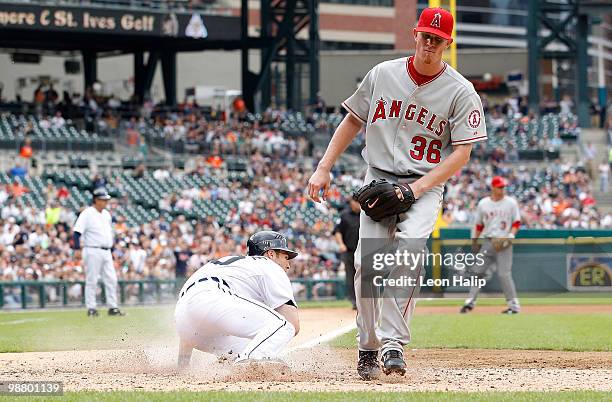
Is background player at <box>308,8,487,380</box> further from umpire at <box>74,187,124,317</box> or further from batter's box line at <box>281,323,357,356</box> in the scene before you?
umpire at <box>74,187,124,317</box>

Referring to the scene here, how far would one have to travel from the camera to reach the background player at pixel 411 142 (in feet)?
22.3

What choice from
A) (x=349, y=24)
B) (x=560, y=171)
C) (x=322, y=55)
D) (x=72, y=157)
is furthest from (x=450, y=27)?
(x=349, y=24)

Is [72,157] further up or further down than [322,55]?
further down

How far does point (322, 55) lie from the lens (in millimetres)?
54156

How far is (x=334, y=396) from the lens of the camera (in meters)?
5.98

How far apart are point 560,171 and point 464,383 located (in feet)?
82.9

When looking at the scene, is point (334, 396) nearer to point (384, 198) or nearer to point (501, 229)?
point (384, 198)

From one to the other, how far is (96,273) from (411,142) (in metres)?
9.62

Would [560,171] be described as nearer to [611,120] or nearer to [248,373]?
[611,120]

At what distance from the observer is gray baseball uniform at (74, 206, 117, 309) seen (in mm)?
15555

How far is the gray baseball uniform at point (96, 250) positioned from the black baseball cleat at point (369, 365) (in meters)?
9.11

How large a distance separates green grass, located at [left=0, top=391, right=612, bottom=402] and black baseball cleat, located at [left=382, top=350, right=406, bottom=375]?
0.56 m

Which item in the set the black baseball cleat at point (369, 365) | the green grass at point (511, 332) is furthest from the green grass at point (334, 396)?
the green grass at point (511, 332)

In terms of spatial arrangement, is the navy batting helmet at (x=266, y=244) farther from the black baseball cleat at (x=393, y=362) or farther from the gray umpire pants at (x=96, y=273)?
the gray umpire pants at (x=96, y=273)
